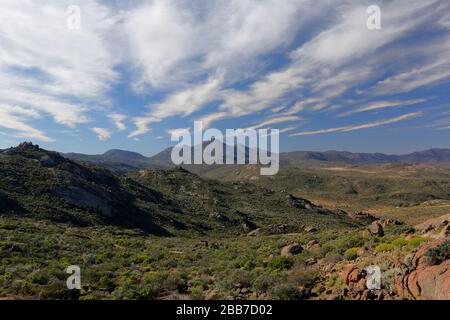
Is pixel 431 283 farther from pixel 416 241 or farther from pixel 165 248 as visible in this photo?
pixel 165 248

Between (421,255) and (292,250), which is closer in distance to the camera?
(421,255)

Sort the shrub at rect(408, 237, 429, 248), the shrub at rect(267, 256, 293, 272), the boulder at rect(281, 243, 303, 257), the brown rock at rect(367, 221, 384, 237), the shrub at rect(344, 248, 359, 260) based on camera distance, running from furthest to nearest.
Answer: the boulder at rect(281, 243, 303, 257)
the brown rock at rect(367, 221, 384, 237)
the shrub at rect(267, 256, 293, 272)
the shrub at rect(344, 248, 359, 260)
the shrub at rect(408, 237, 429, 248)

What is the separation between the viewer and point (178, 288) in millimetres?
16484

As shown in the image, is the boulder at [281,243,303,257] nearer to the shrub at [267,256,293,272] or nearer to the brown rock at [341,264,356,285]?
the shrub at [267,256,293,272]

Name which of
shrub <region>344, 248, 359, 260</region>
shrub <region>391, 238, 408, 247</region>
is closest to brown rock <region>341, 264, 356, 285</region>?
shrub <region>344, 248, 359, 260</region>

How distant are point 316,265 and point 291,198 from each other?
84374mm

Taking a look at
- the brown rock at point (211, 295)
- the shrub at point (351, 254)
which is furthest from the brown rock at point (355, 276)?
the brown rock at point (211, 295)

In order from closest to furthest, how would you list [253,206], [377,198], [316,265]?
1. [316,265]
2. [253,206]
3. [377,198]

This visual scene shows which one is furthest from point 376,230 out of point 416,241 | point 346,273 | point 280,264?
point 346,273

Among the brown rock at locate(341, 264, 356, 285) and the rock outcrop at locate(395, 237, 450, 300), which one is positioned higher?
the rock outcrop at locate(395, 237, 450, 300)

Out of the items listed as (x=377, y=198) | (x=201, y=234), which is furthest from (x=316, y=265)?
(x=377, y=198)

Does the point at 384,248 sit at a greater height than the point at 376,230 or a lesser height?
lesser

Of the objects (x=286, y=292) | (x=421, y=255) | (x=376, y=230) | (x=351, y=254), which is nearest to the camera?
(x=421, y=255)
